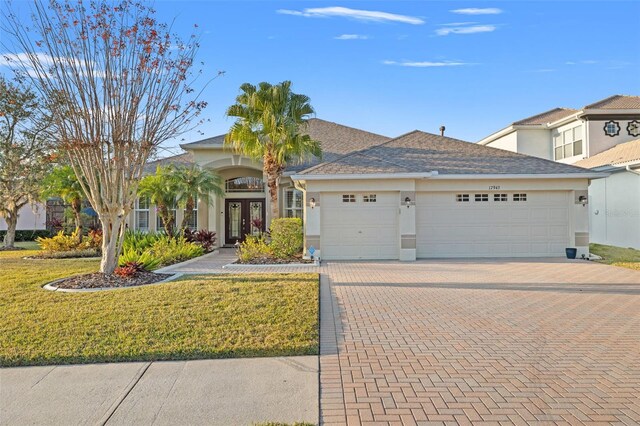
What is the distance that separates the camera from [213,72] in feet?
35.9

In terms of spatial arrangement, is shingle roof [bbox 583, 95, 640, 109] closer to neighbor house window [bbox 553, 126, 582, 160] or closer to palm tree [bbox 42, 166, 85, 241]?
neighbor house window [bbox 553, 126, 582, 160]

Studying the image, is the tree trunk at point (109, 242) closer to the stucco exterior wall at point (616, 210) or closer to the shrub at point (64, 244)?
the shrub at point (64, 244)

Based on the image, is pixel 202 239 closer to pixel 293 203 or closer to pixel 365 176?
pixel 293 203

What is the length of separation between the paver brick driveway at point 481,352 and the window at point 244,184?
11102mm

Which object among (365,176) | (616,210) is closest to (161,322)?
(365,176)

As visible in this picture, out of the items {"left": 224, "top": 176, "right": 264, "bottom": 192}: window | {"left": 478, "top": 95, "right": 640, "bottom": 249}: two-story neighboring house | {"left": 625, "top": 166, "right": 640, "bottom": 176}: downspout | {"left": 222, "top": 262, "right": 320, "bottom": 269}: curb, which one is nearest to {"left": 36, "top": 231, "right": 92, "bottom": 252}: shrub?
{"left": 224, "top": 176, "right": 264, "bottom": 192}: window

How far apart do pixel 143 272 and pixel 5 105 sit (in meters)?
12.0

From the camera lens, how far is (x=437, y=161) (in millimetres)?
16062

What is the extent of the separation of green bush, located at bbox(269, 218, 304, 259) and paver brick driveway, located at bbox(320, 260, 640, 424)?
4.45 metres

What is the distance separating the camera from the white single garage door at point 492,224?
1518 cm

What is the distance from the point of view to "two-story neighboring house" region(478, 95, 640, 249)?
17734 mm

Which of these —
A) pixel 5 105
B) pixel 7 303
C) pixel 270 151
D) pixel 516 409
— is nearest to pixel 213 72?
pixel 270 151

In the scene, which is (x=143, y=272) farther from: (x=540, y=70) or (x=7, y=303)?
(x=540, y=70)

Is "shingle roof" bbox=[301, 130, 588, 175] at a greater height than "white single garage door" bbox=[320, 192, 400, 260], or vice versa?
"shingle roof" bbox=[301, 130, 588, 175]
